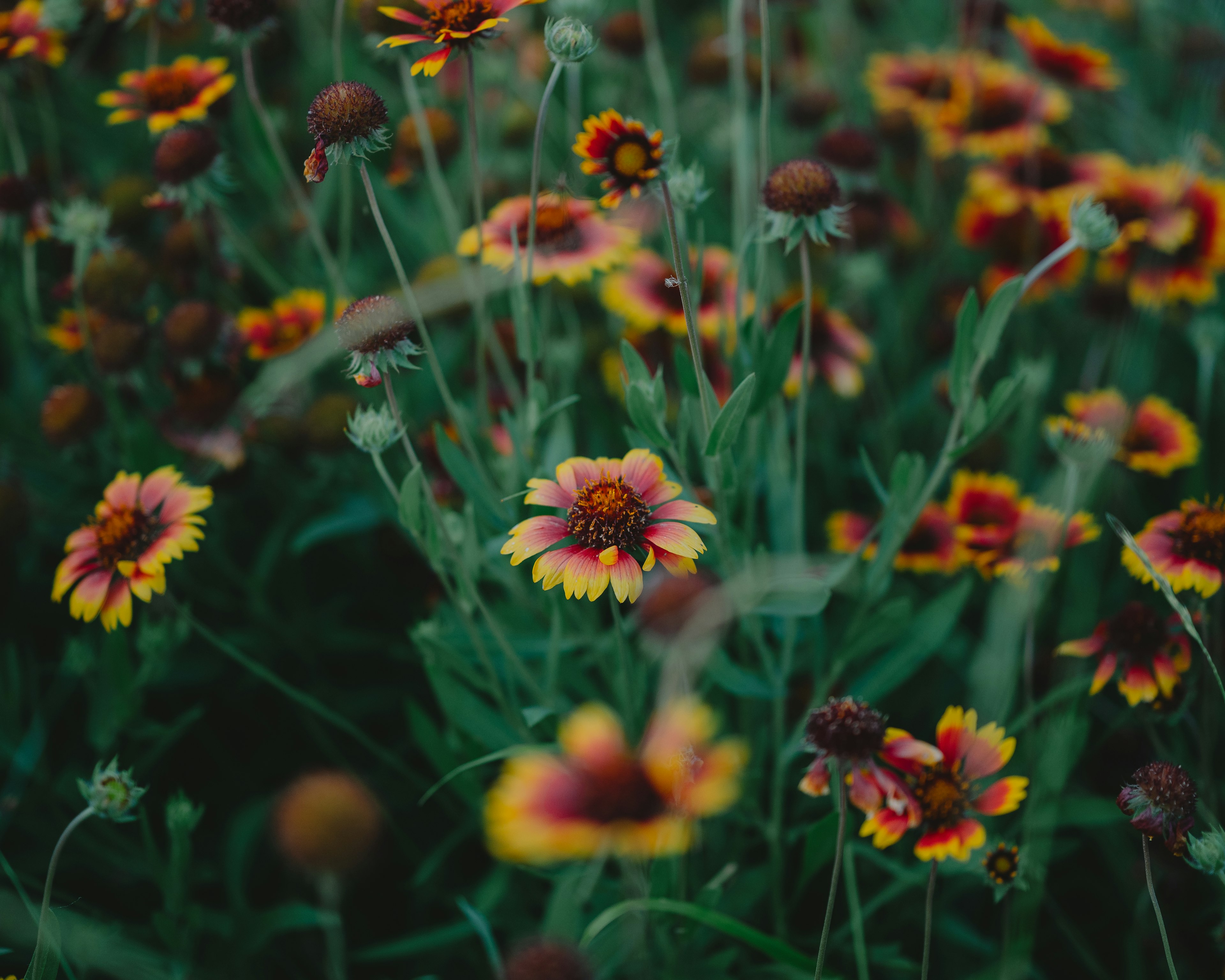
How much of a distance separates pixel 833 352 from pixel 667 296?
1.01ft

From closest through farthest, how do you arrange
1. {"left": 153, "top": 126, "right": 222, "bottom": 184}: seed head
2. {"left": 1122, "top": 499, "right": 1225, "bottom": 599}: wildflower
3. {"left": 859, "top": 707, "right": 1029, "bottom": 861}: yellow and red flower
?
1. {"left": 859, "top": 707, "right": 1029, "bottom": 861}: yellow and red flower
2. {"left": 1122, "top": 499, "right": 1225, "bottom": 599}: wildflower
3. {"left": 153, "top": 126, "right": 222, "bottom": 184}: seed head

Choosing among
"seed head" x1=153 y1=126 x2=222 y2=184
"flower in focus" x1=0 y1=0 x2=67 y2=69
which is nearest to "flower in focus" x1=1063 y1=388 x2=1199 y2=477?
"seed head" x1=153 y1=126 x2=222 y2=184

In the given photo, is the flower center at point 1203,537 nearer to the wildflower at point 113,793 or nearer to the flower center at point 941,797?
the flower center at point 941,797

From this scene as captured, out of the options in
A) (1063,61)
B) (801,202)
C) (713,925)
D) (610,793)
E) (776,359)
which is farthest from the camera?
(1063,61)

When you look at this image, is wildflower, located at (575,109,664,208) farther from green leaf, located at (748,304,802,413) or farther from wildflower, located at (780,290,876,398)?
wildflower, located at (780,290,876,398)

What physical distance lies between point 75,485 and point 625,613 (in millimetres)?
983

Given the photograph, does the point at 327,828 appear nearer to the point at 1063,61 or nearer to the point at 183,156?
the point at 183,156

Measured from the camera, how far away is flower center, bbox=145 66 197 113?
1.32 meters

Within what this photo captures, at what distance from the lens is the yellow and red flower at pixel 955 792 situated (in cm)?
82

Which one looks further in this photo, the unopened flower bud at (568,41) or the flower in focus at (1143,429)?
the flower in focus at (1143,429)

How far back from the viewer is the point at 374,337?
85 cm

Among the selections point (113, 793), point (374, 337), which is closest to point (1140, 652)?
point (374, 337)

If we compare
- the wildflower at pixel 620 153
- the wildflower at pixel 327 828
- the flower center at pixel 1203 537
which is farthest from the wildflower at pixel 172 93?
the flower center at pixel 1203 537

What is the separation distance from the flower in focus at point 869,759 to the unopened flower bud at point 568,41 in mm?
683
